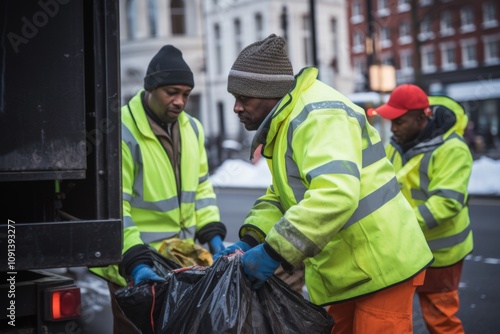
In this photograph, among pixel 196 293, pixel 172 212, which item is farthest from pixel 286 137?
pixel 172 212

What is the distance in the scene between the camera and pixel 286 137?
326 centimetres

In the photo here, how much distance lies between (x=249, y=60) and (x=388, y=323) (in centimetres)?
124

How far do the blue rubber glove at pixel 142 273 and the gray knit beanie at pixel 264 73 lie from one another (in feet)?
3.27

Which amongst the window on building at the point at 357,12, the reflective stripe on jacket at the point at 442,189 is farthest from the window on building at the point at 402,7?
the reflective stripe on jacket at the point at 442,189

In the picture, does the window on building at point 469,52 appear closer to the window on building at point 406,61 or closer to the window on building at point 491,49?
the window on building at point 491,49

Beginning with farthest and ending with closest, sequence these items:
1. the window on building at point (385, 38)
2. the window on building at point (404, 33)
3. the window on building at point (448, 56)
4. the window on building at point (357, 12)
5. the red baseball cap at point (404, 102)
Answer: the window on building at point (357, 12) < the window on building at point (385, 38) < the window on building at point (404, 33) < the window on building at point (448, 56) < the red baseball cap at point (404, 102)

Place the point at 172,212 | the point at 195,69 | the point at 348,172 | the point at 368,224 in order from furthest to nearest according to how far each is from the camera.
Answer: the point at 195,69
the point at 172,212
the point at 368,224
the point at 348,172

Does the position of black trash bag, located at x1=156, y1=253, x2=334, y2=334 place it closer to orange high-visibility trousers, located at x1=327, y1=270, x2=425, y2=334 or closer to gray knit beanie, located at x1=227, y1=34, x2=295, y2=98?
orange high-visibility trousers, located at x1=327, y1=270, x2=425, y2=334

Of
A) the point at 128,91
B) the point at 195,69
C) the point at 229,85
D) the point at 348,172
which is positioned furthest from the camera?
the point at 195,69

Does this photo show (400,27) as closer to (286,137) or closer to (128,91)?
(128,91)

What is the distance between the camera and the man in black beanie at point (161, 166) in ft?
14.4

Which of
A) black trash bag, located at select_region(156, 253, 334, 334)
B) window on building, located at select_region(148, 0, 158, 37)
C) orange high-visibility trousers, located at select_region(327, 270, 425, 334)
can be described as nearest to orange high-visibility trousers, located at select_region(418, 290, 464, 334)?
orange high-visibility trousers, located at select_region(327, 270, 425, 334)

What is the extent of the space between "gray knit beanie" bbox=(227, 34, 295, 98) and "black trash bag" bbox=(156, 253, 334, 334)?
693 millimetres

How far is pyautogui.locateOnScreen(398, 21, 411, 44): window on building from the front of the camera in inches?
2485
